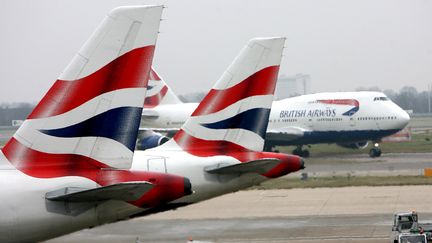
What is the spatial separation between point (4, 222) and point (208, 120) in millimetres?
12399

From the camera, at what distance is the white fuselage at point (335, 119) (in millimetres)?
80625

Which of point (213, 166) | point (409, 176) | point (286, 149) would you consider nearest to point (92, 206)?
point (213, 166)

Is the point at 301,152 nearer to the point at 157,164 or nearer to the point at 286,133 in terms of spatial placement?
the point at 286,133

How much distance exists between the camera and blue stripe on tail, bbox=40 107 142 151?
17094 millimetres

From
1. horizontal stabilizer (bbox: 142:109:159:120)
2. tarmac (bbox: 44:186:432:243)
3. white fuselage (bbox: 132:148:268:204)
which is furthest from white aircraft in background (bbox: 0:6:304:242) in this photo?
horizontal stabilizer (bbox: 142:109:159:120)

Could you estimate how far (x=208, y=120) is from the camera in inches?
1086

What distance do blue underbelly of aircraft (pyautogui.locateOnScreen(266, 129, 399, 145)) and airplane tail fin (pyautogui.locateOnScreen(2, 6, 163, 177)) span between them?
65038 millimetres

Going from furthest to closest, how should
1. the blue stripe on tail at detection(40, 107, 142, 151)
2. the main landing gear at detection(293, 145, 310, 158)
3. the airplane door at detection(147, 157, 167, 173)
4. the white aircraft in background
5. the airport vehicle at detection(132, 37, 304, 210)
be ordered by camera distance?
the main landing gear at detection(293, 145, 310, 158), the airport vehicle at detection(132, 37, 304, 210), the airplane door at detection(147, 157, 167, 173), the blue stripe on tail at detection(40, 107, 142, 151), the white aircraft in background

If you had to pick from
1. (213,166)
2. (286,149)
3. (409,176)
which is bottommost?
(286,149)

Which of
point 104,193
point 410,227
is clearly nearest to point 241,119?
point 410,227

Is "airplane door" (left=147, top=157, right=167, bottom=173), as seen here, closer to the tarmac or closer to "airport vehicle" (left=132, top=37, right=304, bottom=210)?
"airport vehicle" (left=132, top=37, right=304, bottom=210)

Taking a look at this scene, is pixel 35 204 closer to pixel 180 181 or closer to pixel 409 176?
pixel 180 181

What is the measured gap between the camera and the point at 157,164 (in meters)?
24.7

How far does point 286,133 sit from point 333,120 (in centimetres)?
439
